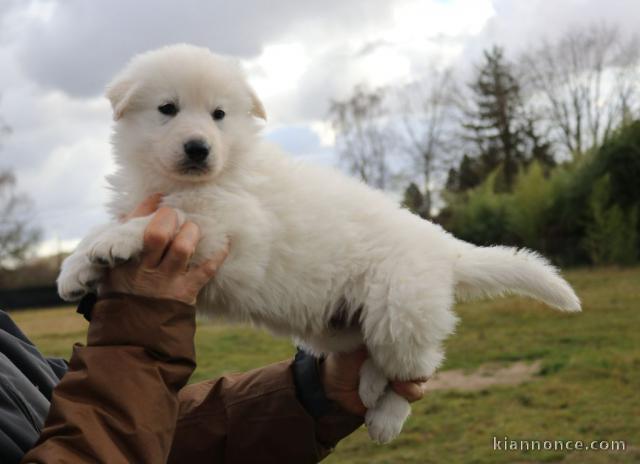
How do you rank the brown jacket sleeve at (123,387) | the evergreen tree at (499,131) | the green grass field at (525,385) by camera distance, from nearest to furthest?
the brown jacket sleeve at (123,387)
the green grass field at (525,385)
the evergreen tree at (499,131)

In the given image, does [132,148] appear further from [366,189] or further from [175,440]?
[175,440]

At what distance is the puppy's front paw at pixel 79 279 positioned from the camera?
2.36 meters

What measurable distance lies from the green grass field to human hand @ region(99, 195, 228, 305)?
2640 mm

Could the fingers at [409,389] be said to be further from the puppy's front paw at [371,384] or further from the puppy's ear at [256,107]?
the puppy's ear at [256,107]

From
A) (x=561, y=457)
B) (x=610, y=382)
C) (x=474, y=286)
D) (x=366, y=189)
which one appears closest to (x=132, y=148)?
(x=366, y=189)

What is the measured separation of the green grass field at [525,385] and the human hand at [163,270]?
2.64 m

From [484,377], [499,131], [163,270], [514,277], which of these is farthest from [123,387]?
[499,131]

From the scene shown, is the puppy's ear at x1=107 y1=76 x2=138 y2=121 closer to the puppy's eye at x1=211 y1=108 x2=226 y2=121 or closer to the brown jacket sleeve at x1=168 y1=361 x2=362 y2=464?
the puppy's eye at x1=211 y1=108 x2=226 y2=121

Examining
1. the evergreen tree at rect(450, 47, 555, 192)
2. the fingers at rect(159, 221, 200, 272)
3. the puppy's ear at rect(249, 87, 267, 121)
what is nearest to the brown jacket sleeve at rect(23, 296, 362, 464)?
the fingers at rect(159, 221, 200, 272)

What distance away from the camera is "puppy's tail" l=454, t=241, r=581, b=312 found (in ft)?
9.41

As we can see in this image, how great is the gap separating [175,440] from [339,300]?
87 centimetres

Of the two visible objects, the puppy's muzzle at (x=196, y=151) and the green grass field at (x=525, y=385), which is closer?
the puppy's muzzle at (x=196, y=151)

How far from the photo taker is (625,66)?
1245 inches

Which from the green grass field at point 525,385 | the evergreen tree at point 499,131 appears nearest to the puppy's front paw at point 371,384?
the green grass field at point 525,385
